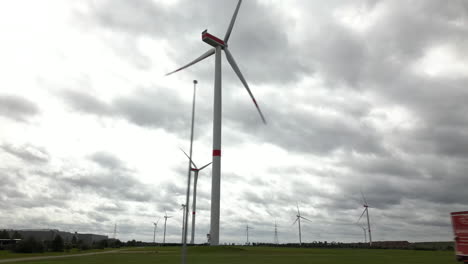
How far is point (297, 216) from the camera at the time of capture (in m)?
176

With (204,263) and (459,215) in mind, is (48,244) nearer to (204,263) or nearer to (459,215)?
(204,263)

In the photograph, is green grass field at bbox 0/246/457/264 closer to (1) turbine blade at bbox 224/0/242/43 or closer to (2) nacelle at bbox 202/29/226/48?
(2) nacelle at bbox 202/29/226/48

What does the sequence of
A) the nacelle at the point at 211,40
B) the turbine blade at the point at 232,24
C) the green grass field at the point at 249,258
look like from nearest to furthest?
the green grass field at the point at 249,258, the nacelle at the point at 211,40, the turbine blade at the point at 232,24

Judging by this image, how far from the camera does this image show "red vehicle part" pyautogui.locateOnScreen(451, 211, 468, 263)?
31.7m

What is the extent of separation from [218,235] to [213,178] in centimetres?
1187

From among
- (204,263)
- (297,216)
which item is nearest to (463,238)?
(204,263)

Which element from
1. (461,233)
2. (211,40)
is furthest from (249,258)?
(211,40)

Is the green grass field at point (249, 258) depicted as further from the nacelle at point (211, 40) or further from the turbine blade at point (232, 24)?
the turbine blade at point (232, 24)

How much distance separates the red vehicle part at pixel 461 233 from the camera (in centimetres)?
3167

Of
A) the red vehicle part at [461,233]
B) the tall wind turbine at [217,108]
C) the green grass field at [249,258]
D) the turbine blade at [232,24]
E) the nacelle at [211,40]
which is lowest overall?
the green grass field at [249,258]

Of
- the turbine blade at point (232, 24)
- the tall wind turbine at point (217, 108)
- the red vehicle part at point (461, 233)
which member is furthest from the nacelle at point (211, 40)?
the red vehicle part at point (461, 233)

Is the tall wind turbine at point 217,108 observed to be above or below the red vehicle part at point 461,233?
above

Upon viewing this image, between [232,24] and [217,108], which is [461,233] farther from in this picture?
[232,24]

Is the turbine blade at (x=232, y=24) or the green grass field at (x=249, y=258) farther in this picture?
the turbine blade at (x=232, y=24)
